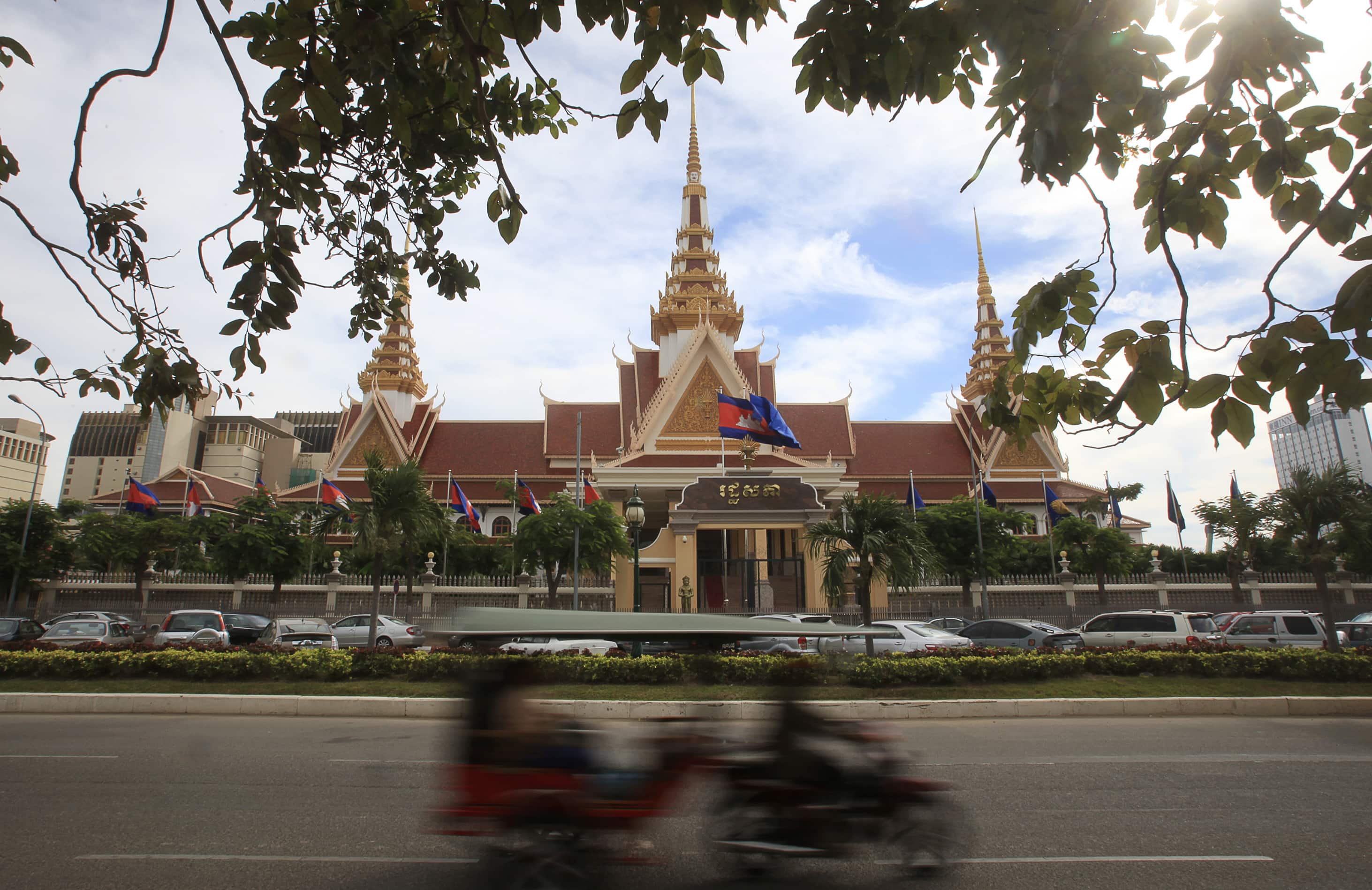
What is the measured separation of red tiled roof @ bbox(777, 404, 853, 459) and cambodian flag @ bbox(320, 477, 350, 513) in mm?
21864

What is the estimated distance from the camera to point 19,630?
706 inches

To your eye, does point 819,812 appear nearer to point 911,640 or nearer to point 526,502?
point 911,640

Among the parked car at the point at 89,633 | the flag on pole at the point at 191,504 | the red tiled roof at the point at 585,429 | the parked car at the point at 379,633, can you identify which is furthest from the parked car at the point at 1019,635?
the flag on pole at the point at 191,504

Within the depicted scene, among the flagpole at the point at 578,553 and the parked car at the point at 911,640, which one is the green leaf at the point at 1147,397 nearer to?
the parked car at the point at 911,640

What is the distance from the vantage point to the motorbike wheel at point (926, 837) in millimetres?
3891

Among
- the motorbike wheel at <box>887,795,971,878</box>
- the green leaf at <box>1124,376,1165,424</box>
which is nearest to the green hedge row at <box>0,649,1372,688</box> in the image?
the motorbike wheel at <box>887,795,971,878</box>

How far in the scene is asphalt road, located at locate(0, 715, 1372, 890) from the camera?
423 centimetres

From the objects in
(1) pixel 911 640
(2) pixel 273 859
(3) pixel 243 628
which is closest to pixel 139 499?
(3) pixel 243 628

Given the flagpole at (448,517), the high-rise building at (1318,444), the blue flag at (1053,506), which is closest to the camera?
the flagpole at (448,517)

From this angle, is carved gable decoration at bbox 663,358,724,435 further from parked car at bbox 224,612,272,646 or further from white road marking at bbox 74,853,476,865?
white road marking at bbox 74,853,476,865

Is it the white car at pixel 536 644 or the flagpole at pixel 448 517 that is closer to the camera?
the white car at pixel 536 644

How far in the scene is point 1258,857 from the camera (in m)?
4.61

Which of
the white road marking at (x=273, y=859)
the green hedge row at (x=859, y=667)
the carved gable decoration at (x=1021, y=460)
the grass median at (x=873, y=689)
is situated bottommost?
the white road marking at (x=273, y=859)

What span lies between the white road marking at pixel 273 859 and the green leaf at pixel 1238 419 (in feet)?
13.2
